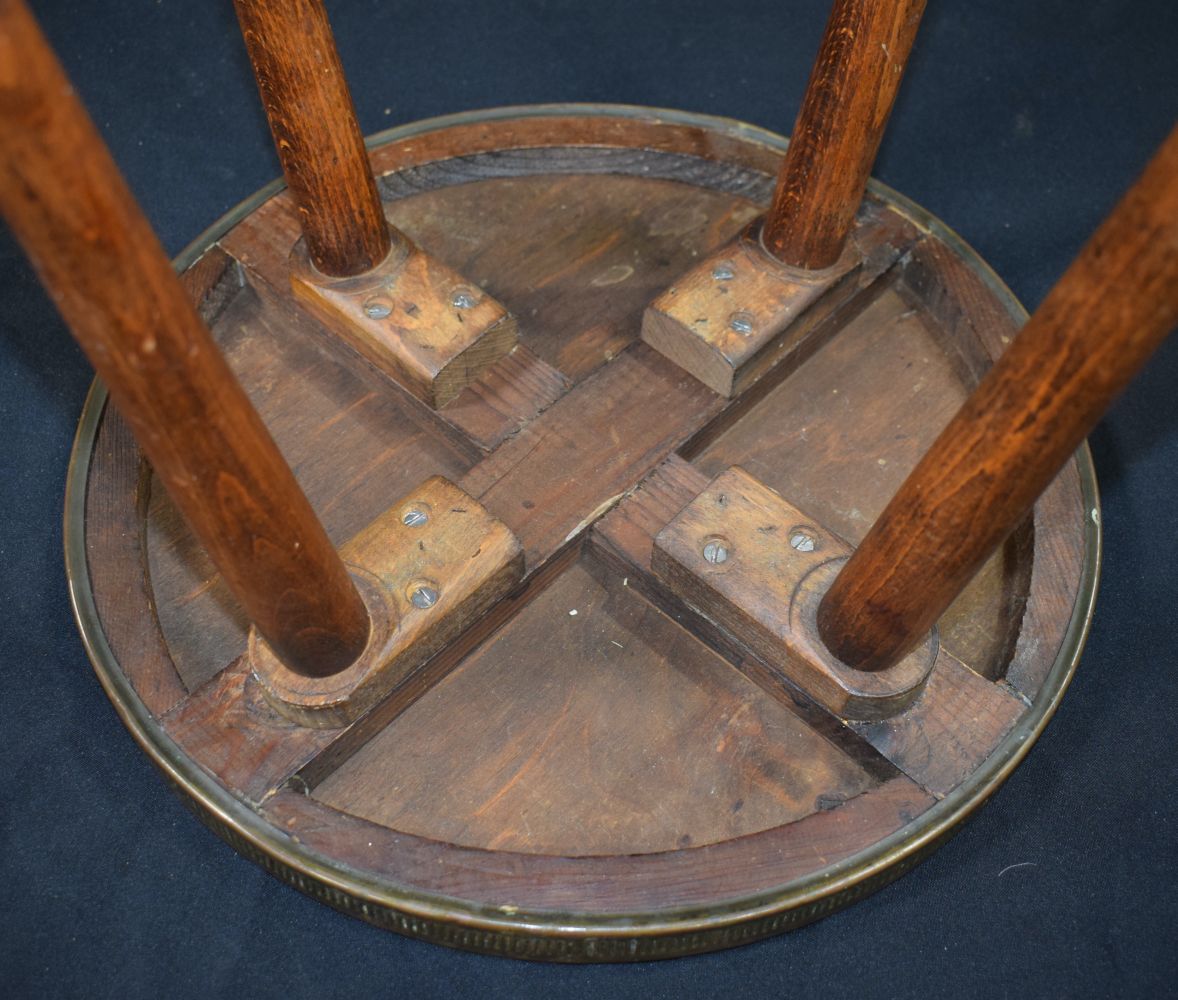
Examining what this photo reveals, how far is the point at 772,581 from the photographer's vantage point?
4.00 feet

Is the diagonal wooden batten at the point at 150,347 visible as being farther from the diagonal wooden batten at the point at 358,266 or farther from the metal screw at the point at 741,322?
the metal screw at the point at 741,322

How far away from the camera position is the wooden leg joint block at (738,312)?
4.54ft

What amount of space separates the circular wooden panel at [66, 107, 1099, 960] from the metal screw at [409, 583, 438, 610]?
0.07 metres

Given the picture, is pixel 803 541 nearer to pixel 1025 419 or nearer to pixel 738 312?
pixel 738 312

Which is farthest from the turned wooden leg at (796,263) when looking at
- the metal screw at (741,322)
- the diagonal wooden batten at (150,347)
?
the diagonal wooden batten at (150,347)

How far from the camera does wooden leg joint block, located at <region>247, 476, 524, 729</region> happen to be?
1.16 m

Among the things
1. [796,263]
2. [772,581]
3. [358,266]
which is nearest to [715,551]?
[772,581]

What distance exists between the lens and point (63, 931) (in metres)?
1.32

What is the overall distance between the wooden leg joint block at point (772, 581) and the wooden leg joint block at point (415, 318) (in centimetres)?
30

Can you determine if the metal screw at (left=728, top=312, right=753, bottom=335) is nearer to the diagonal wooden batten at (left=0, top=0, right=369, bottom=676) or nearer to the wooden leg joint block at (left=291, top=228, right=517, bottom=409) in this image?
the wooden leg joint block at (left=291, top=228, right=517, bottom=409)

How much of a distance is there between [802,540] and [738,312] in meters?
0.29

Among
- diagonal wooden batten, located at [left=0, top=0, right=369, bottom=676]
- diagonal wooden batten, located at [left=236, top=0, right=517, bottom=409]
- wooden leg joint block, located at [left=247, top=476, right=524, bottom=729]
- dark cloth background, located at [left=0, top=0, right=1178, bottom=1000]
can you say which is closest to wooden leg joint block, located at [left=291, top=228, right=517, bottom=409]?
diagonal wooden batten, located at [left=236, top=0, right=517, bottom=409]

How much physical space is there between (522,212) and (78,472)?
62 centimetres

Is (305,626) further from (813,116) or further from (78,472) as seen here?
(813,116)
